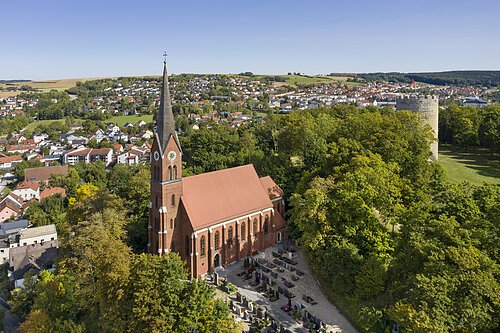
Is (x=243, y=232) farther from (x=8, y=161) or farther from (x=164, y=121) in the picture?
(x=8, y=161)

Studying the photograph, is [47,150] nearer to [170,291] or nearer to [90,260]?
[90,260]

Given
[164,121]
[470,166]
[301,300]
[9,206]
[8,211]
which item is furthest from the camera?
[9,206]

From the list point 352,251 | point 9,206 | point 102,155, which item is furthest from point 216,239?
point 102,155

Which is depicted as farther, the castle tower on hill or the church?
the castle tower on hill

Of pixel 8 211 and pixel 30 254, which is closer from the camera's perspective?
pixel 30 254

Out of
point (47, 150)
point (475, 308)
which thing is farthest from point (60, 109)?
point (475, 308)

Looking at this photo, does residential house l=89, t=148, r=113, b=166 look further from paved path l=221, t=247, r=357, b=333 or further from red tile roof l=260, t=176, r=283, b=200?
paved path l=221, t=247, r=357, b=333

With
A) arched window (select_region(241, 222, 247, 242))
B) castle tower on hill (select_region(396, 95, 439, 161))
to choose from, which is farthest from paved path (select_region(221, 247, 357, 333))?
castle tower on hill (select_region(396, 95, 439, 161))
